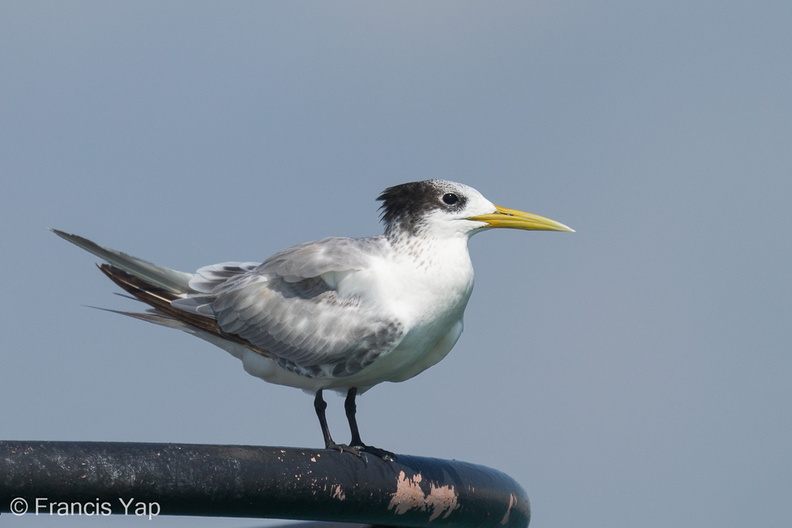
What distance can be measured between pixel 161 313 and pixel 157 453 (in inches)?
123

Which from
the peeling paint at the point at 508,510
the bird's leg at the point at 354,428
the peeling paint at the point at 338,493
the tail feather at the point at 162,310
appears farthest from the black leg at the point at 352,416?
the peeling paint at the point at 338,493

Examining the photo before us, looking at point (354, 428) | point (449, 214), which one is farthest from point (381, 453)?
point (449, 214)

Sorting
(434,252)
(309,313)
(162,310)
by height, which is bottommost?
(162,310)

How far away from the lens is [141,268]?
686 cm

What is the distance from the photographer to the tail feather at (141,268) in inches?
263

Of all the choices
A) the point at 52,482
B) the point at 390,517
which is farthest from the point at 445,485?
the point at 52,482

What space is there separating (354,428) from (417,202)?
127cm

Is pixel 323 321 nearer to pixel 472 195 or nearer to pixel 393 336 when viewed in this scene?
pixel 393 336

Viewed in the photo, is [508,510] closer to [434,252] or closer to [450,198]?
[434,252]

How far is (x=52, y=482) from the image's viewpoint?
3.65 metres

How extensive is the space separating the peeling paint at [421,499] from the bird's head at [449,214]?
1.97 m

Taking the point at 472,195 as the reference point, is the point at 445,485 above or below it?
below

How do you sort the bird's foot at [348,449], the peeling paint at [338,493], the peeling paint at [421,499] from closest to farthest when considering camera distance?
the peeling paint at [338,493], the peeling paint at [421,499], the bird's foot at [348,449]

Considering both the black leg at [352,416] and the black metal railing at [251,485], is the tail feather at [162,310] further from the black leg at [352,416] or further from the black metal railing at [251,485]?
the black metal railing at [251,485]
